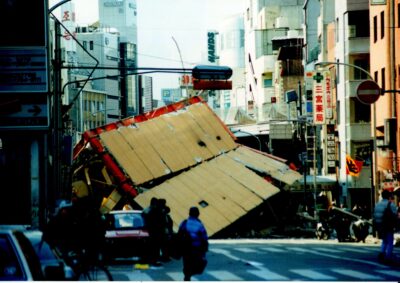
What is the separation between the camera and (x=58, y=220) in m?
19.1

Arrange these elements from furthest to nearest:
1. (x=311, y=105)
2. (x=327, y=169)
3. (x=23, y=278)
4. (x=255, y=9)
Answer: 1. (x=255, y=9)
2. (x=311, y=105)
3. (x=327, y=169)
4. (x=23, y=278)

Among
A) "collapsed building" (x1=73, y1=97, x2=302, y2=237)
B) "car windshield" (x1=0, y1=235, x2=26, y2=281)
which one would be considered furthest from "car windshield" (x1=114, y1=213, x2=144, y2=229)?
"car windshield" (x1=0, y1=235, x2=26, y2=281)

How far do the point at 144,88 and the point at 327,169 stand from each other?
12639 centimetres

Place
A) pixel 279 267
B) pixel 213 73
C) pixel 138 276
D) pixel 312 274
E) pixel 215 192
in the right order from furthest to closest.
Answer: pixel 215 192, pixel 213 73, pixel 279 267, pixel 138 276, pixel 312 274

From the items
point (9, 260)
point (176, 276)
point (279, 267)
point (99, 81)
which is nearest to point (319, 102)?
point (279, 267)

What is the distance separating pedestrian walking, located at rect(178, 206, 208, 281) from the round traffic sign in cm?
1711

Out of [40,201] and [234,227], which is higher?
[40,201]

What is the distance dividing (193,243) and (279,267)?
5.34m

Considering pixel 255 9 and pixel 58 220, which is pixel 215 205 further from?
pixel 255 9

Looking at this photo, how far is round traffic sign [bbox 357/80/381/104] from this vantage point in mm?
33562

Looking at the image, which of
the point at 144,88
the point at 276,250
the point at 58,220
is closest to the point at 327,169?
the point at 276,250

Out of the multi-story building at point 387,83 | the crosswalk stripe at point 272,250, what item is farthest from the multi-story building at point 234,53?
the crosswalk stripe at point 272,250

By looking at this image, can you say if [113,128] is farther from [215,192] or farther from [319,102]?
[319,102]

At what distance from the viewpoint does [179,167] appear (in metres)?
39.3
